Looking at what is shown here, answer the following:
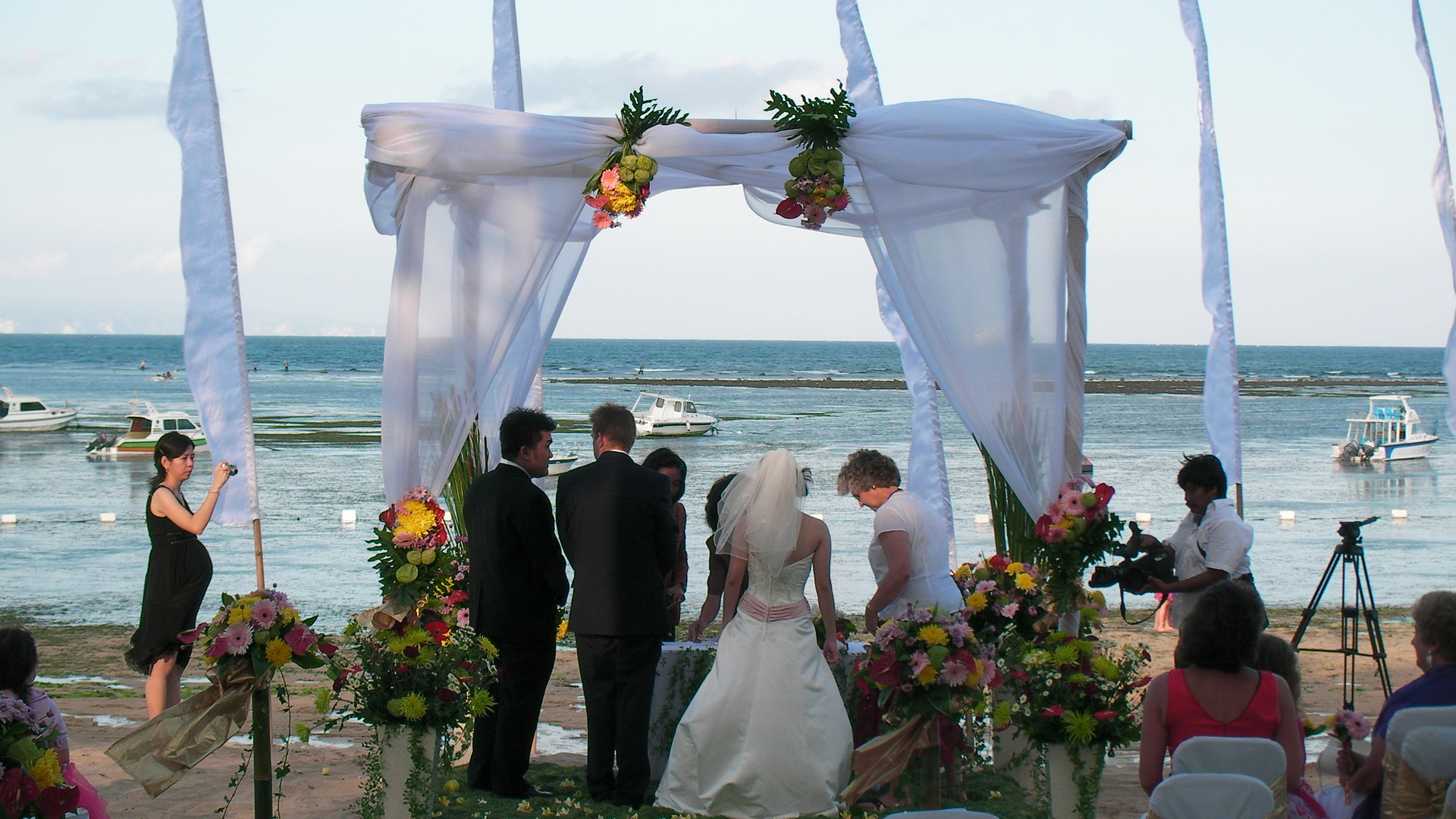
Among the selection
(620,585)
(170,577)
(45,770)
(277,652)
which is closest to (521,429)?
(620,585)

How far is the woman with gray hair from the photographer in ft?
15.7

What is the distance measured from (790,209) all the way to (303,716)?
4.06 metres

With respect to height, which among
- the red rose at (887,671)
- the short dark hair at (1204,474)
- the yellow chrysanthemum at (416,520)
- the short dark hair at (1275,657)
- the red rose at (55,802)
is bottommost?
the red rose at (887,671)

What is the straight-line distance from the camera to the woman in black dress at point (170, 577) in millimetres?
5246

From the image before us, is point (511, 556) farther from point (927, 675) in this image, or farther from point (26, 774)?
point (26, 774)

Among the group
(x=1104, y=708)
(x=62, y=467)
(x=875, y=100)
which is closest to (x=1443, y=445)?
(x=875, y=100)

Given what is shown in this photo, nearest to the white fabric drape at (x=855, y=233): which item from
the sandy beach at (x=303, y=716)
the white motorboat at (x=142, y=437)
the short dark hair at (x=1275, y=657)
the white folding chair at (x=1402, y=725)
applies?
the sandy beach at (x=303, y=716)

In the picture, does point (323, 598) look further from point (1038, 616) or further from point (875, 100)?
point (1038, 616)

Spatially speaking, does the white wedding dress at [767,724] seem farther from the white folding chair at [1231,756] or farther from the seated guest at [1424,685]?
the seated guest at [1424,685]

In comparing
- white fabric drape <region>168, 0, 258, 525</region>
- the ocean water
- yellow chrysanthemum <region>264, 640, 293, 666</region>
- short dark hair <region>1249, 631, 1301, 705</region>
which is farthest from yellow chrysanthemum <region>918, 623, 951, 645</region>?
the ocean water

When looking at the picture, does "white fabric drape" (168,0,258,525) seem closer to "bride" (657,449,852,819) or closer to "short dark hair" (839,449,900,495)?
"bride" (657,449,852,819)

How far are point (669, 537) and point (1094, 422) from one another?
30.2 metres

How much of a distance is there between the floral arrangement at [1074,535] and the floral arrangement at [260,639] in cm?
281

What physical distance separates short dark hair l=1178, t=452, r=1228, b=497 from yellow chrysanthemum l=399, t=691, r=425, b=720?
3.25m
